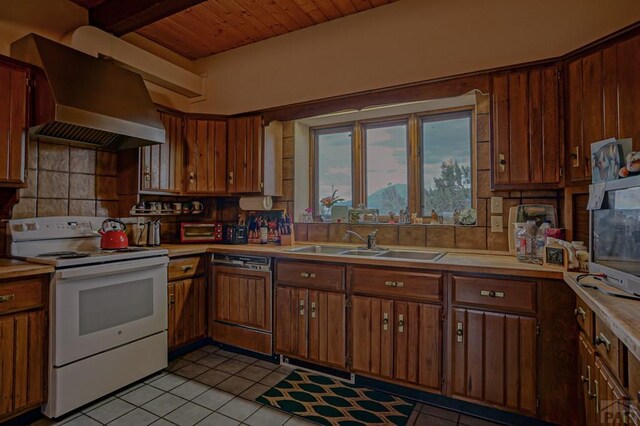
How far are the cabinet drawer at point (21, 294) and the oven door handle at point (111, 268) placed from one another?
127mm

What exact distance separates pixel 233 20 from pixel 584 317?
3.24m

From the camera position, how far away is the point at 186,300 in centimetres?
284

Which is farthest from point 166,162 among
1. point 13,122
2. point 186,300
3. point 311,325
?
point 311,325

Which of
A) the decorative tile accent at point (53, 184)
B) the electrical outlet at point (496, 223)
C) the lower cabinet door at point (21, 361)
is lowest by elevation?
the lower cabinet door at point (21, 361)

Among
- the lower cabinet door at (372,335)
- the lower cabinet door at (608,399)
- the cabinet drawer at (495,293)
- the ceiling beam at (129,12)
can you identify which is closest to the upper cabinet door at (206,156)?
the ceiling beam at (129,12)

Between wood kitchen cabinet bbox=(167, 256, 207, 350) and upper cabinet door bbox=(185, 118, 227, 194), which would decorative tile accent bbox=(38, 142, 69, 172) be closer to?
upper cabinet door bbox=(185, 118, 227, 194)

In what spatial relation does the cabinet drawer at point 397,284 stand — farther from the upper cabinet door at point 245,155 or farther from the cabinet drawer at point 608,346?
the upper cabinet door at point 245,155

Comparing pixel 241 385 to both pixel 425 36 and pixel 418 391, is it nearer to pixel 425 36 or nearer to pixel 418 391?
pixel 418 391

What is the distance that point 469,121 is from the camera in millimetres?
2801

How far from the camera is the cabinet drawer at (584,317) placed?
4.80 feet

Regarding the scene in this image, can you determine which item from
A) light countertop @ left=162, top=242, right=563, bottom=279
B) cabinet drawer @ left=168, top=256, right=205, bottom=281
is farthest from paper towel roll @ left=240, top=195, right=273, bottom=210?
cabinet drawer @ left=168, top=256, right=205, bottom=281

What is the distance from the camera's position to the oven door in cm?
197

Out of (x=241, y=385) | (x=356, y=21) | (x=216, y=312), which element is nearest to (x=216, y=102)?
(x=356, y=21)

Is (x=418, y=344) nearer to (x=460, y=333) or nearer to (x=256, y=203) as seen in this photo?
(x=460, y=333)
